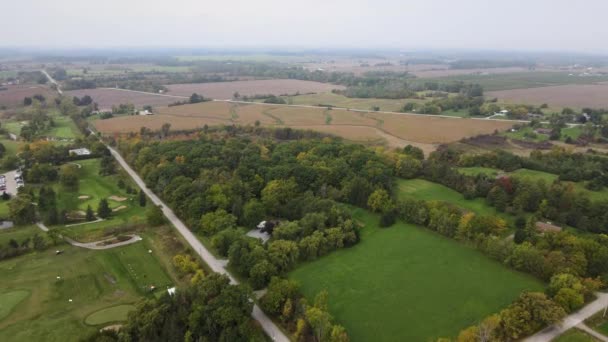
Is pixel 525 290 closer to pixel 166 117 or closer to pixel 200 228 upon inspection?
pixel 200 228

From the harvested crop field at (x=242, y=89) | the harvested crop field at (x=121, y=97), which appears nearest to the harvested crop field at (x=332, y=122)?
the harvested crop field at (x=121, y=97)

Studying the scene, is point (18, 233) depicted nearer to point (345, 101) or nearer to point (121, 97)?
point (121, 97)

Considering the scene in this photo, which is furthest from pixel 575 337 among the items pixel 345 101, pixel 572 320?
pixel 345 101

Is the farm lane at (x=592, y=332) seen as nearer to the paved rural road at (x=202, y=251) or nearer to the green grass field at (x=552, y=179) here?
the paved rural road at (x=202, y=251)

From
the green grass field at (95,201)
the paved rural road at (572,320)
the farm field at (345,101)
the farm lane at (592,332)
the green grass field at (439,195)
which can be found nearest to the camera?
the farm lane at (592,332)

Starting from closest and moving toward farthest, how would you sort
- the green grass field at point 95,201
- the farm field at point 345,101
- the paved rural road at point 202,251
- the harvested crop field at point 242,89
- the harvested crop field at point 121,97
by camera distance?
the paved rural road at point 202,251 < the green grass field at point 95,201 < the farm field at point 345,101 < the harvested crop field at point 121,97 < the harvested crop field at point 242,89

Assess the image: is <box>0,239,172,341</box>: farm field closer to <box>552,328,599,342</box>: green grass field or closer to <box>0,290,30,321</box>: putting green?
<box>0,290,30,321</box>: putting green

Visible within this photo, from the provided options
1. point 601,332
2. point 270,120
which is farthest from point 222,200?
point 270,120
